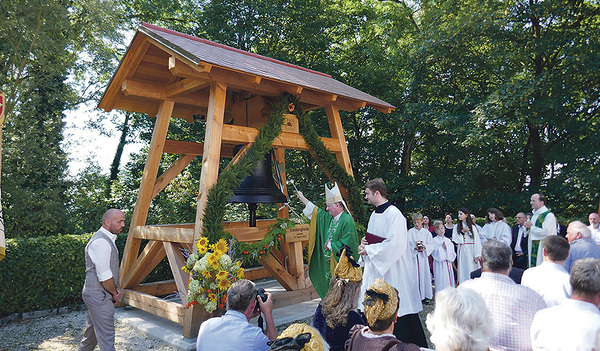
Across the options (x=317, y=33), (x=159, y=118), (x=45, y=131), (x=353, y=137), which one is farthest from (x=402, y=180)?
(x=45, y=131)

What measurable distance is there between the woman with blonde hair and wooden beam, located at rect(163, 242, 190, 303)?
9.33 feet

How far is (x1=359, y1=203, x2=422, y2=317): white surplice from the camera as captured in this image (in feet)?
15.1

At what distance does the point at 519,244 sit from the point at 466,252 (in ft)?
5.21

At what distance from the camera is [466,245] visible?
876cm

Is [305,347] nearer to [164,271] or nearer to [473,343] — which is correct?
[473,343]

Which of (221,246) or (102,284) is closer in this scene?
(102,284)

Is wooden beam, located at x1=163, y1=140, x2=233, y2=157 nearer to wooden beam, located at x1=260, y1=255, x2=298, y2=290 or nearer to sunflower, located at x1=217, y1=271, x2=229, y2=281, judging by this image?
wooden beam, located at x1=260, y1=255, x2=298, y2=290

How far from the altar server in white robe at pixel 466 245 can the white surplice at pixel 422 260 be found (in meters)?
0.91

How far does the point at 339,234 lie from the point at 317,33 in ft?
40.0

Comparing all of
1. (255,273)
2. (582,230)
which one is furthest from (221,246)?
(582,230)

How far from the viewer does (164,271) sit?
8773mm

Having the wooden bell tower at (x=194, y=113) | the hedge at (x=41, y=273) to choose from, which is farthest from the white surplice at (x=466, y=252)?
the hedge at (x=41, y=273)

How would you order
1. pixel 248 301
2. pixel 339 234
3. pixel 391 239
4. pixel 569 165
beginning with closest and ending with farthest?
pixel 248 301, pixel 391 239, pixel 339 234, pixel 569 165

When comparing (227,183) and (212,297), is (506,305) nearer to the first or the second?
(212,297)
